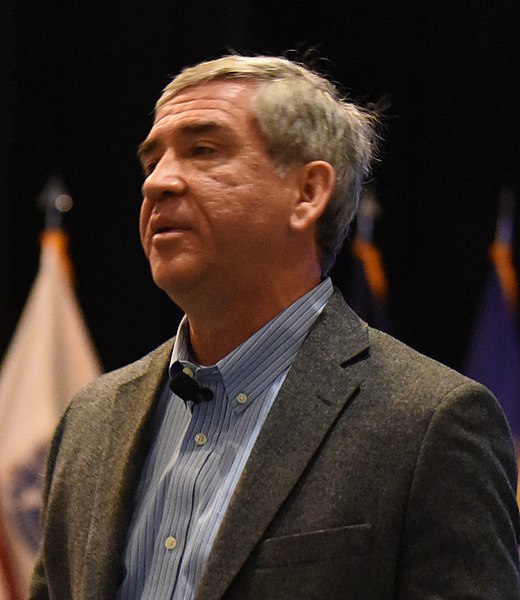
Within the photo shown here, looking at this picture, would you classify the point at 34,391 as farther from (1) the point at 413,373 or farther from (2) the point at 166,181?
(1) the point at 413,373

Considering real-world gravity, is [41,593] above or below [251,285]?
below

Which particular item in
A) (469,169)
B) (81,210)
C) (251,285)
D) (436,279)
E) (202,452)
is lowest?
(436,279)

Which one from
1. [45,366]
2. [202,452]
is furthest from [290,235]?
[45,366]

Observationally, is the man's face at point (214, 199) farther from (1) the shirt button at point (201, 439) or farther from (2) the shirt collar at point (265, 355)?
(1) the shirt button at point (201, 439)

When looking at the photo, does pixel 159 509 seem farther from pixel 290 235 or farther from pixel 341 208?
pixel 341 208

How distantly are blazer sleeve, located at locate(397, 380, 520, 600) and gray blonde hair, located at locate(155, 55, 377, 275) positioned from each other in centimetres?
51

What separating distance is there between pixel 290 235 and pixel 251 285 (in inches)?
4.7

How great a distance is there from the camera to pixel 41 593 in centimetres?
187

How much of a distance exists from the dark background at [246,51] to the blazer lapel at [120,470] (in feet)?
6.73

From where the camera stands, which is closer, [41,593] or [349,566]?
[349,566]

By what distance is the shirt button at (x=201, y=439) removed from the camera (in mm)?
A: 1702

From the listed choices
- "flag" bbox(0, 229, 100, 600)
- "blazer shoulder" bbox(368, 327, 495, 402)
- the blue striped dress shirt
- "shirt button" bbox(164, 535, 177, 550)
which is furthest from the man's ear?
"flag" bbox(0, 229, 100, 600)

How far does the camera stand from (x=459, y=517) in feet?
4.90

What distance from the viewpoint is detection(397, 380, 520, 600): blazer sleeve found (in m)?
1.48
